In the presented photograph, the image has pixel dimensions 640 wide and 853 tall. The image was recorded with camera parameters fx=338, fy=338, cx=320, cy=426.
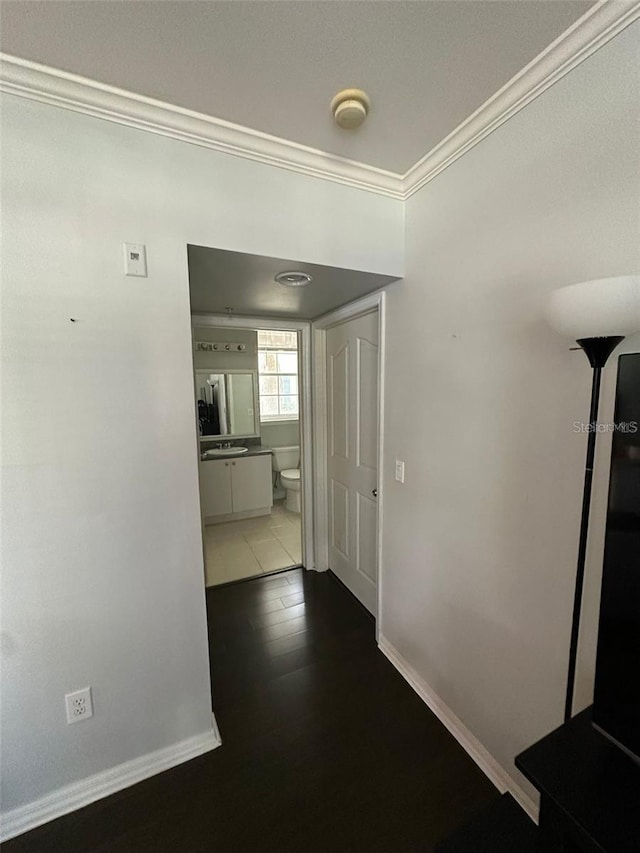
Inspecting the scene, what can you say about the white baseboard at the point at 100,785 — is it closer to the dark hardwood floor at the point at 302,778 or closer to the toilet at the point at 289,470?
the dark hardwood floor at the point at 302,778

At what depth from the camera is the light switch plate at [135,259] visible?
1.20m

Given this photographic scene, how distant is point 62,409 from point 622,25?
1948 mm

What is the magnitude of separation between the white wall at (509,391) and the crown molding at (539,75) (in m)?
0.03

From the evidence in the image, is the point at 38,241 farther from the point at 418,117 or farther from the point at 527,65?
the point at 527,65

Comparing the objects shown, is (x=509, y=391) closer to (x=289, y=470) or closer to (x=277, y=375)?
(x=289, y=470)

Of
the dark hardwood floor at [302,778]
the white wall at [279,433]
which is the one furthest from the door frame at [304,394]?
the white wall at [279,433]

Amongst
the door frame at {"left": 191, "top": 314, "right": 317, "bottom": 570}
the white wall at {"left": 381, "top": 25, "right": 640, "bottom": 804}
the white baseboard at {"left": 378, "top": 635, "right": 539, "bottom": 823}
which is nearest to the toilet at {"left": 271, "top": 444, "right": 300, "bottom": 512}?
the door frame at {"left": 191, "top": 314, "right": 317, "bottom": 570}

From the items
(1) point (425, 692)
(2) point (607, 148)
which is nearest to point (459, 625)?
(1) point (425, 692)

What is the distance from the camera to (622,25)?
2.85 feet

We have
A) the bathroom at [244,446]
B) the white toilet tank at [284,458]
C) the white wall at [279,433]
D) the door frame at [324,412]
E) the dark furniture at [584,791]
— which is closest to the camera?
the dark furniture at [584,791]

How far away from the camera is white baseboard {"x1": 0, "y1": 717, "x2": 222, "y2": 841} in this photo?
4.03 feet

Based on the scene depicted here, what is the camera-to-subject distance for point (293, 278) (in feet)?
5.50

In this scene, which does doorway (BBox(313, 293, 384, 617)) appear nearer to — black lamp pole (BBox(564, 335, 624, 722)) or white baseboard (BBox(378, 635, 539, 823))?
white baseboard (BBox(378, 635, 539, 823))

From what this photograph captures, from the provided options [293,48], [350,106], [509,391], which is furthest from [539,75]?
[509,391]
